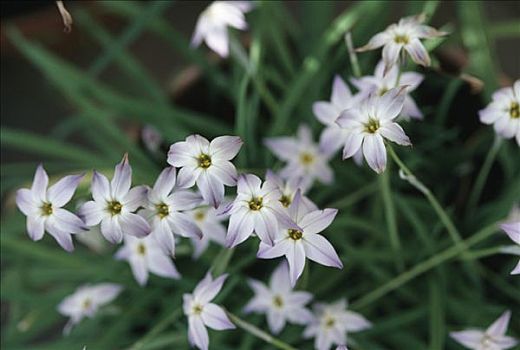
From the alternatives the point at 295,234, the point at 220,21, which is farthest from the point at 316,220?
the point at 220,21

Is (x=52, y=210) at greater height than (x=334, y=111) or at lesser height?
lesser

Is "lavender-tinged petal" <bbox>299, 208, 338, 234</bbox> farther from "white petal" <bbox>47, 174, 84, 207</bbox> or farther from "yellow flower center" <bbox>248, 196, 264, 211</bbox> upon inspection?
"white petal" <bbox>47, 174, 84, 207</bbox>

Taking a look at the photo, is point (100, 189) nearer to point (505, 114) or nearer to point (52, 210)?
point (52, 210)

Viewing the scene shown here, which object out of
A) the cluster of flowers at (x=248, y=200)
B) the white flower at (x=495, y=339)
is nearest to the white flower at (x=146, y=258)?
the cluster of flowers at (x=248, y=200)

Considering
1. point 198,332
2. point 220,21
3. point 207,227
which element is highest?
point 220,21

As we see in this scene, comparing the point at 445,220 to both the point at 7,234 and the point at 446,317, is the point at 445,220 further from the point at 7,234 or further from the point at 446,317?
A: the point at 7,234

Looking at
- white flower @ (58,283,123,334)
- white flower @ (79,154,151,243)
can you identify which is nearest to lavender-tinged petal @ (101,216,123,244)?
white flower @ (79,154,151,243)

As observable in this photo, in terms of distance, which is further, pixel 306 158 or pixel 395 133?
pixel 306 158
